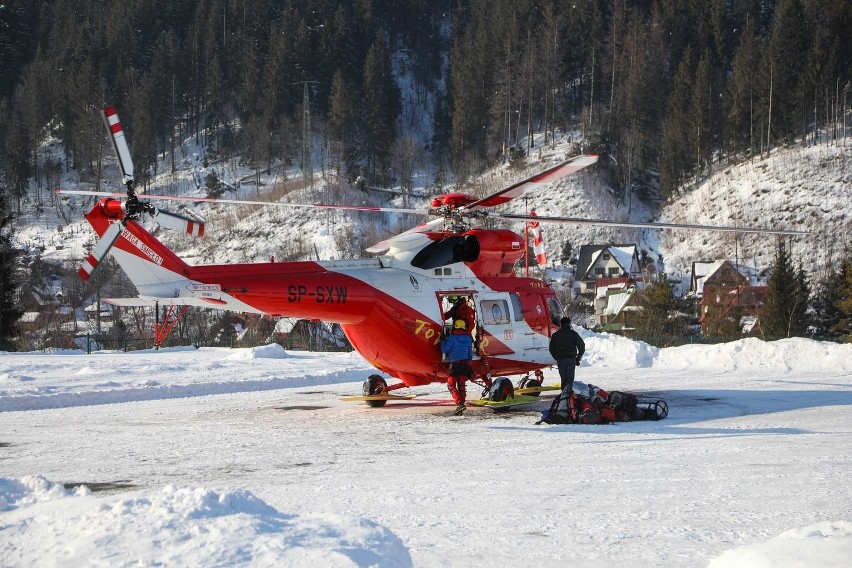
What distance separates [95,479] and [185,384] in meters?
11.0

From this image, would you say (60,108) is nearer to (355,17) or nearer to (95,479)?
(355,17)

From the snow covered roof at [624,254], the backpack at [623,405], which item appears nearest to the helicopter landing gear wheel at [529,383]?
the backpack at [623,405]

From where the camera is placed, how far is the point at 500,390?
1490 cm

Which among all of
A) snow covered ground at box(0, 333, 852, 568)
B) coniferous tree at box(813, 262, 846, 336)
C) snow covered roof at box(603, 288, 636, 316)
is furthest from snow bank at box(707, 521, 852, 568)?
snow covered roof at box(603, 288, 636, 316)

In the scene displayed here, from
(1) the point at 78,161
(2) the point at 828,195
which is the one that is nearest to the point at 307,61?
(1) the point at 78,161

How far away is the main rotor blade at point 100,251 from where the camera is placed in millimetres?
11266

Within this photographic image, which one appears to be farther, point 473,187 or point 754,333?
point 473,187

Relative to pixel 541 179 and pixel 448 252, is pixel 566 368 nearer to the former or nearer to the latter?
pixel 448 252

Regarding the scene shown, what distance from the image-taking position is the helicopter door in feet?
52.3

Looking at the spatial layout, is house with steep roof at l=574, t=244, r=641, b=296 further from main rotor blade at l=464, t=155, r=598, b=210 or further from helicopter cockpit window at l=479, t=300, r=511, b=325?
main rotor blade at l=464, t=155, r=598, b=210

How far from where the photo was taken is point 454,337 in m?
14.7

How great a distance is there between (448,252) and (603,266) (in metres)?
62.2

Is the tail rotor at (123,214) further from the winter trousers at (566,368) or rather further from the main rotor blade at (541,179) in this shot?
the winter trousers at (566,368)

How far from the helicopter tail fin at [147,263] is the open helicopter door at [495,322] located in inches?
222
